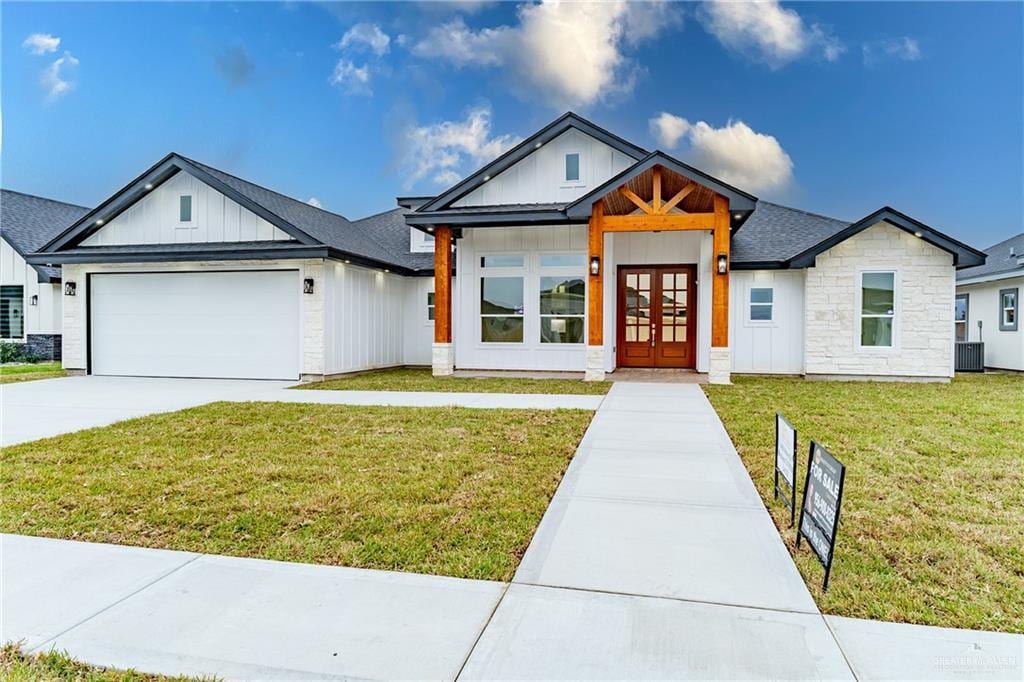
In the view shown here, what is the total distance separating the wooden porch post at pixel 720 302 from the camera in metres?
11.1

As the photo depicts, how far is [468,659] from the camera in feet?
7.30

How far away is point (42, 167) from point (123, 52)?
11.8 meters

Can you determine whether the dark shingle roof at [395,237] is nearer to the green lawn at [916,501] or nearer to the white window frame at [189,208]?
the white window frame at [189,208]

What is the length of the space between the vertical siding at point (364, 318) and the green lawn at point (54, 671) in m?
10.4

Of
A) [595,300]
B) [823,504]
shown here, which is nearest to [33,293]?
[595,300]

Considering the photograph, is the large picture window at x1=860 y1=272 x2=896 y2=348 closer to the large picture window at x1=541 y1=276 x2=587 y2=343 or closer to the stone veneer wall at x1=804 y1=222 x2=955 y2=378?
the stone veneer wall at x1=804 y1=222 x2=955 y2=378

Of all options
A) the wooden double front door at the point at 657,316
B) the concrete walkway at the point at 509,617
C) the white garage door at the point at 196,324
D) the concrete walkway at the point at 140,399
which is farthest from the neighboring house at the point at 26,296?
the concrete walkway at the point at 509,617

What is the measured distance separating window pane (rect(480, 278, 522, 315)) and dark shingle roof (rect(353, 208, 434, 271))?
2.57 metres

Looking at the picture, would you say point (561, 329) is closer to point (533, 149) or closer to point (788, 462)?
point (533, 149)

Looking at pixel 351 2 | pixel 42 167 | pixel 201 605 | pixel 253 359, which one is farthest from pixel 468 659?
pixel 42 167

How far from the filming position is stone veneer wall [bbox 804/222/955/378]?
38.8 ft

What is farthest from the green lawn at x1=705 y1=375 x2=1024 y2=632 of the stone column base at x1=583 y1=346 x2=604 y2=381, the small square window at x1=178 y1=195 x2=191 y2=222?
the small square window at x1=178 y1=195 x2=191 y2=222

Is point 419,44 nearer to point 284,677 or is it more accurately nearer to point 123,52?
point 123,52

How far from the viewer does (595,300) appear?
11.5 meters
